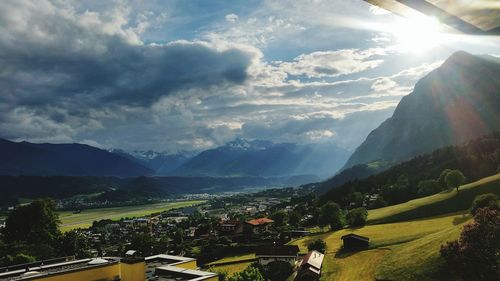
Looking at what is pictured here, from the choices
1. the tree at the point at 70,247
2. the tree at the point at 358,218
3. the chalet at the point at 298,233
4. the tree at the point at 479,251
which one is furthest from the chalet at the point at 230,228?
the tree at the point at 479,251

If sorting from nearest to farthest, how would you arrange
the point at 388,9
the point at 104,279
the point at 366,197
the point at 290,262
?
the point at 388,9, the point at 104,279, the point at 290,262, the point at 366,197

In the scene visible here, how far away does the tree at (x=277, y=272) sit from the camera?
82.1 metres

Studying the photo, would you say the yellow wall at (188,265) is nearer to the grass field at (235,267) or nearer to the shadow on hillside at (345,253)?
the grass field at (235,267)

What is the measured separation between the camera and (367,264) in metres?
75.8

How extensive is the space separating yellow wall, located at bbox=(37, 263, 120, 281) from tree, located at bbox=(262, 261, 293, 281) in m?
53.9

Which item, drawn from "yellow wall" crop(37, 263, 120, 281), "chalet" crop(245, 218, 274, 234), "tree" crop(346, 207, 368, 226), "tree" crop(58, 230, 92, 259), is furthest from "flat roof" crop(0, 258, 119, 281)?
"chalet" crop(245, 218, 274, 234)

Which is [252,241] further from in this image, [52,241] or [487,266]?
[487,266]

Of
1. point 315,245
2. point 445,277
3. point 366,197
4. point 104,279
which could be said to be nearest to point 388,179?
point 366,197

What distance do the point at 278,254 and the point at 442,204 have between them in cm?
5162

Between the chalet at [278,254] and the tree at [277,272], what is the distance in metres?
3.10

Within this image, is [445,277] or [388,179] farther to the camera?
[388,179]

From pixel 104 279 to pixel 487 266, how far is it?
45938mm

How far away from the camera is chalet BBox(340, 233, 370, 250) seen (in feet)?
293

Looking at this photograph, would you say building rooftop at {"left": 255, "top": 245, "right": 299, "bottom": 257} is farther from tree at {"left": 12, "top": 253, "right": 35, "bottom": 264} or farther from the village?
tree at {"left": 12, "top": 253, "right": 35, "bottom": 264}
